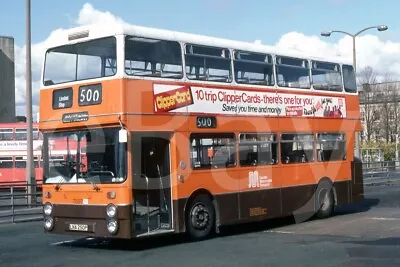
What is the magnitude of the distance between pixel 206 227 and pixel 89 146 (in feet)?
10.8

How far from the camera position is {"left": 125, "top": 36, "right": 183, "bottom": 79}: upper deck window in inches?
542

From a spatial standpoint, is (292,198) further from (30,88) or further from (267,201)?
(30,88)

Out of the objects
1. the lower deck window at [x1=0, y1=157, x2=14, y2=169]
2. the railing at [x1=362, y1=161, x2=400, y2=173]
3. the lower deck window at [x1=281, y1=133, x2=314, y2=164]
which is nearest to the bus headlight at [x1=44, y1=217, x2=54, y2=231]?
the lower deck window at [x1=281, y1=133, x2=314, y2=164]

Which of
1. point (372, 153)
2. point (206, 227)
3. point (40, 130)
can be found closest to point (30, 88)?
point (40, 130)

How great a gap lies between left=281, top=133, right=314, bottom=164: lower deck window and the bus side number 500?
5.70m

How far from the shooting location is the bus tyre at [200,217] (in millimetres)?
14773

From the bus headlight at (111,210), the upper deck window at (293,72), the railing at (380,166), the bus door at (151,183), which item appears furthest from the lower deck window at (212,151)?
the railing at (380,166)

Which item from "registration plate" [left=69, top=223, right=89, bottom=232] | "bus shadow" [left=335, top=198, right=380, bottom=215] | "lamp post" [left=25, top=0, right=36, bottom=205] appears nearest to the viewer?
"registration plate" [left=69, top=223, right=89, bottom=232]

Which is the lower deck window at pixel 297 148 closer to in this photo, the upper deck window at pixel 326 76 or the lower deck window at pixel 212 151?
the upper deck window at pixel 326 76

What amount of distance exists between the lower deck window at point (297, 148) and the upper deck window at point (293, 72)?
1.36m

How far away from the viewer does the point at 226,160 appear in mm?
15859

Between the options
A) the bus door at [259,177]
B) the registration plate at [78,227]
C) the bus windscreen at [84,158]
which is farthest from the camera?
the bus door at [259,177]

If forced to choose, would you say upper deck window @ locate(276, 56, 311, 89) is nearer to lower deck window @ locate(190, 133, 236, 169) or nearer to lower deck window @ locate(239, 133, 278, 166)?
lower deck window @ locate(239, 133, 278, 166)

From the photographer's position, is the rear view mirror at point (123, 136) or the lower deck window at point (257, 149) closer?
the rear view mirror at point (123, 136)
